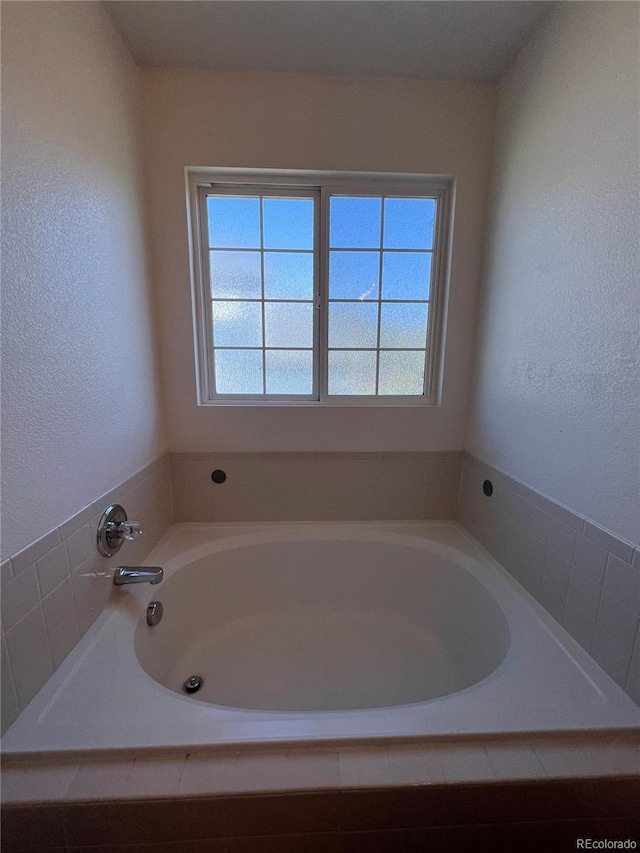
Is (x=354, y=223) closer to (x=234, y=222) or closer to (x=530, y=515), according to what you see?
(x=234, y=222)

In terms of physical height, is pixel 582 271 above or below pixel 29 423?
above

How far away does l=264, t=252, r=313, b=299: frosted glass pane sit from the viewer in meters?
1.62

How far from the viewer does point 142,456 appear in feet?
4.66

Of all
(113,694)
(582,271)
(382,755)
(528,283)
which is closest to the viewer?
(382,755)

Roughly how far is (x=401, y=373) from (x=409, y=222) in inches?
28.4

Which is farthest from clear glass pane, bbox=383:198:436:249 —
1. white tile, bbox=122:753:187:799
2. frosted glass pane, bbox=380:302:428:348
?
white tile, bbox=122:753:187:799

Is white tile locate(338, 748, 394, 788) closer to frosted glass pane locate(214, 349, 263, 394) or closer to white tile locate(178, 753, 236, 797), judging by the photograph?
white tile locate(178, 753, 236, 797)

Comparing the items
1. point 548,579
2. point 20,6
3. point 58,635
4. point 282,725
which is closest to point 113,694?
point 58,635

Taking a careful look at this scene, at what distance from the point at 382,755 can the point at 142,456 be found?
1.27m

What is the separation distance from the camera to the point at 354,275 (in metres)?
1.64

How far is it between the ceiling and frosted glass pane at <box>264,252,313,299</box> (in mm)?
681

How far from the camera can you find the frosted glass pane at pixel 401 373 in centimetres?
174

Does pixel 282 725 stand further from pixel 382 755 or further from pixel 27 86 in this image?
pixel 27 86

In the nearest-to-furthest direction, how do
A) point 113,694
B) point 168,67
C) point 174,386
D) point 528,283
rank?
point 113,694, point 528,283, point 168,67, point 174,386
